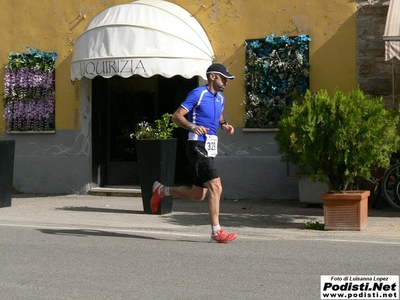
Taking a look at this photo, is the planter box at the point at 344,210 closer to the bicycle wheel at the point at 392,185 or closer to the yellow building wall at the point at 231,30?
the bicycle wheel at the point at 392,185

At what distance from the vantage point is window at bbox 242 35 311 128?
14000 millimetres

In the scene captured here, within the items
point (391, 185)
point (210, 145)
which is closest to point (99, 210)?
point (210, 145)

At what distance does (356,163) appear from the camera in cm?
1032

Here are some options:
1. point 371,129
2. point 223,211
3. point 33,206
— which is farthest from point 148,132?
point 371,129

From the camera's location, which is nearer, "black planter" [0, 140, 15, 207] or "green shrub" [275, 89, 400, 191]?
"green shrub" [275, 89, 400, 191]

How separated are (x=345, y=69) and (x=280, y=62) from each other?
1.16 metres

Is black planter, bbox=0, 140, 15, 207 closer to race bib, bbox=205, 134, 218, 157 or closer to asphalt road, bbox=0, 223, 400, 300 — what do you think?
asphalt road, bbox=0, 223, 400, 300

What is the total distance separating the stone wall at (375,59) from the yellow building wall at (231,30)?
0.47ft

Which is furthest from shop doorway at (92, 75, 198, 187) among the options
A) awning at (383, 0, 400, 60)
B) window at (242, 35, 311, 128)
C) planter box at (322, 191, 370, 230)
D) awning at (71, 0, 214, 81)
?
planter box at (322, 191, 370, 230)

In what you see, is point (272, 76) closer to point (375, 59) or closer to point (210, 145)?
point (375, 59)

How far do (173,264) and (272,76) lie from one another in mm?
6886

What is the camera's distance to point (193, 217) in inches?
476

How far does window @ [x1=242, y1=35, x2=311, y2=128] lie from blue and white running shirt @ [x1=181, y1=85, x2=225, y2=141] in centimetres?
474

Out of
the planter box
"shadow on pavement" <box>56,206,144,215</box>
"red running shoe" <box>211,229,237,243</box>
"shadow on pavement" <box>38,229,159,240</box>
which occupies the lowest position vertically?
"shadow on pavement" <box>38,229,159,240</box>
